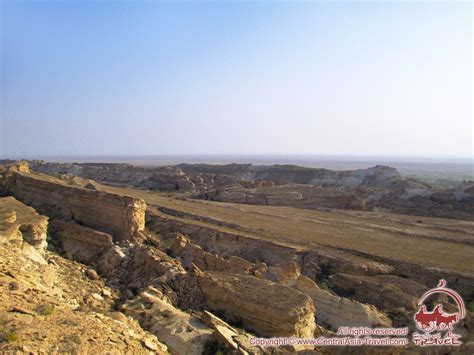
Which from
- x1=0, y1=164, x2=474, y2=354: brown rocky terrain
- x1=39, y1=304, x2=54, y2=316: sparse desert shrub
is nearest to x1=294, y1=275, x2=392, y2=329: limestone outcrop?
x1=0, y1=164, x2=474, y2=354: brown rocky terrain

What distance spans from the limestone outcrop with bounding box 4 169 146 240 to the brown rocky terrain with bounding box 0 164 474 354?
5cm

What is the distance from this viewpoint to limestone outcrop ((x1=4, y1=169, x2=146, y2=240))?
694 inches

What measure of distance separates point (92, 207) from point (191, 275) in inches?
316

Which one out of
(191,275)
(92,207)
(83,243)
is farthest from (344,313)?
(92,207)

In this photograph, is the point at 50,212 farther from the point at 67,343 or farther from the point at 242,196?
the point at 242,196

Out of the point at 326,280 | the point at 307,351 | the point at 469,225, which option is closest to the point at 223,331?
the point at 307,351

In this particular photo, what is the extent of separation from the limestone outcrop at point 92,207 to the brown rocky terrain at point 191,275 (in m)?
0.05

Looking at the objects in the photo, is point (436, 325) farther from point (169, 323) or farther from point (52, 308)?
point (52, 308)

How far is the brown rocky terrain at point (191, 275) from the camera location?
844cm

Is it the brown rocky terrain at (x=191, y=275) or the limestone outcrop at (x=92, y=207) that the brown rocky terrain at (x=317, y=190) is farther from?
the limestone outcrop at (x=92, y=207)

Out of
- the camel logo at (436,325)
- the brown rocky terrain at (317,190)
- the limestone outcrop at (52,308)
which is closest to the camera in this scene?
the limestone outcrop at (52,308)

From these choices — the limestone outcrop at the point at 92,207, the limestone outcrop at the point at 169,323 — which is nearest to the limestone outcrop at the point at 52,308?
the limestone outcrop at the point at 169,323

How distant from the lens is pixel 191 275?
1267cm

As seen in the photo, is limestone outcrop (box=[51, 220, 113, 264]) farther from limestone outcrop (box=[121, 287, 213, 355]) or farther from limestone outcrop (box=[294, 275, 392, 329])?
limestone outcrop (box=[294, 275, 392, 329])
